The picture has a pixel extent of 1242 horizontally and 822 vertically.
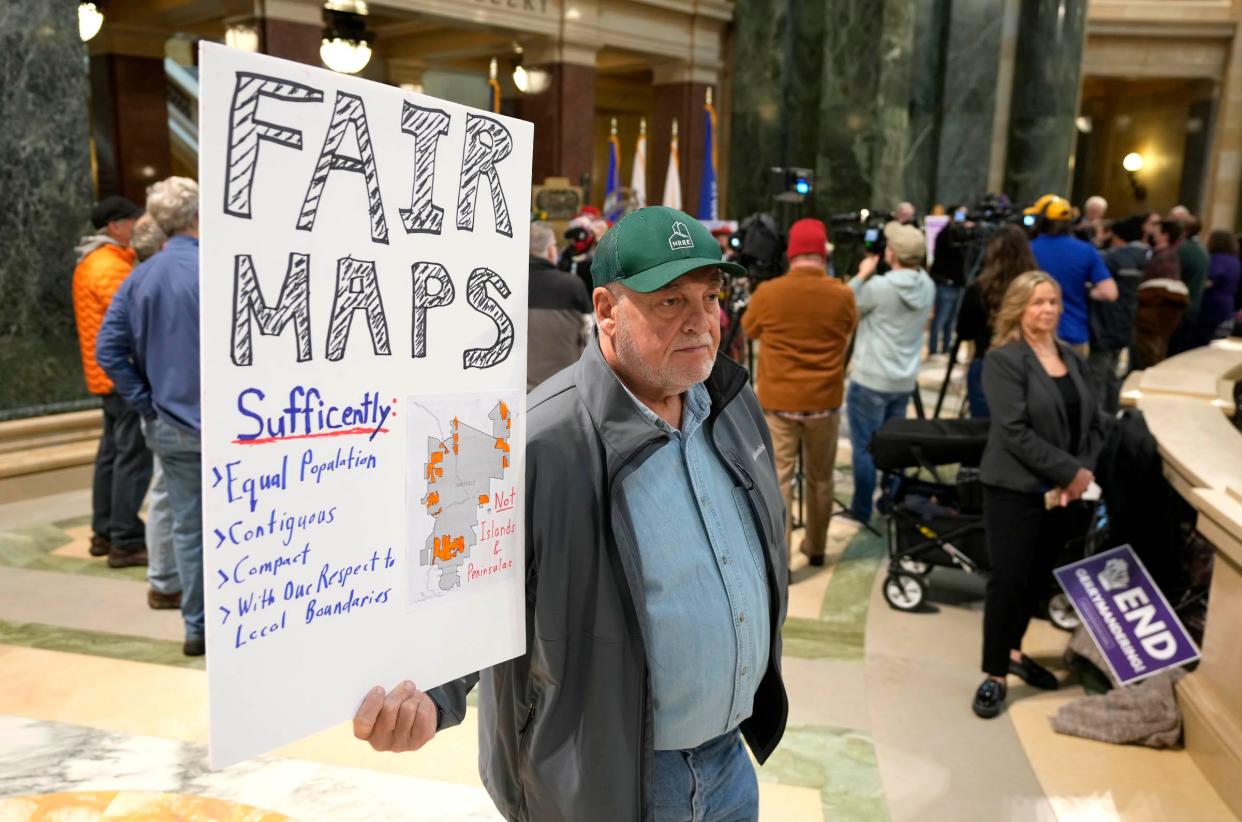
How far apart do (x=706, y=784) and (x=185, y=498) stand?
117 inches

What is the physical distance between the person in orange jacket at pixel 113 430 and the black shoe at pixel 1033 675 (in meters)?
4.45

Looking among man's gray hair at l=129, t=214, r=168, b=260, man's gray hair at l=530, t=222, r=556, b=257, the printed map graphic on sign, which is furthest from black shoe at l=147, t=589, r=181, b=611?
the printed map graphic on sign

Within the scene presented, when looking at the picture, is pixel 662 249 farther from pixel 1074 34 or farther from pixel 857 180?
pixel 1074 34

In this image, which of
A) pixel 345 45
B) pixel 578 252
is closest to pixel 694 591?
pixel 578 252

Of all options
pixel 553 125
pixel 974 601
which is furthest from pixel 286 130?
pixel 553 125

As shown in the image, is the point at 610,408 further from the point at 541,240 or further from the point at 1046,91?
the point at 1046,91

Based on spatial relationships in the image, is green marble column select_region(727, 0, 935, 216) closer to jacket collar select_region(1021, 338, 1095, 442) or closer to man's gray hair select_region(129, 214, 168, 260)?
jacket collar select_region(1021, 338, 1095, 442)

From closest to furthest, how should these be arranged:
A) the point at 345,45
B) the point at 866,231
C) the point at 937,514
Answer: the point at 937,514
the point at 866,231
the point at 345,45

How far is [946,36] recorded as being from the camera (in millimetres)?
14391

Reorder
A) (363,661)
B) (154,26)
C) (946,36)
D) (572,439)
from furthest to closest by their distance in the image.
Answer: (946,36) → (154,26) → (572,439) → (363,661)

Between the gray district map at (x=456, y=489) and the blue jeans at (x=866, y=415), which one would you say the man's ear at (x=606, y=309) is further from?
the blue jeans at (x=866, y=415)

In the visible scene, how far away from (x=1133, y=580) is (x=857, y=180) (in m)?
9.72

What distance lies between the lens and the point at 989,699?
381 centimetres

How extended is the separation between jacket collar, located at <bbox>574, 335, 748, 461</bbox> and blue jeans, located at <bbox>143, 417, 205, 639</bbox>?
8.84 feet
